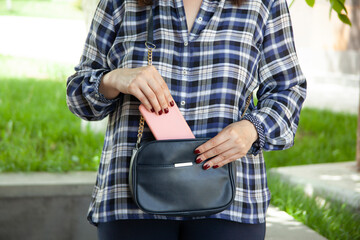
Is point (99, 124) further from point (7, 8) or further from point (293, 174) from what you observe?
point (7, 8)

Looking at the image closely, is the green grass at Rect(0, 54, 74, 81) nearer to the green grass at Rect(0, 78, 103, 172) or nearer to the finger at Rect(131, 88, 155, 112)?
the green grass at Rect(0, 78, 103, 172)

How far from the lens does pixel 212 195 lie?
4.71ft

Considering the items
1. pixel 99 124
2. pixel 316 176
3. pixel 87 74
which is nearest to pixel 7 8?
pixel 99 124

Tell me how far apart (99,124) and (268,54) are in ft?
10.8

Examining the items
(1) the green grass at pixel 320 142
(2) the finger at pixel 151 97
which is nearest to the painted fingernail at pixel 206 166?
(2) the finger at pixel 151 97

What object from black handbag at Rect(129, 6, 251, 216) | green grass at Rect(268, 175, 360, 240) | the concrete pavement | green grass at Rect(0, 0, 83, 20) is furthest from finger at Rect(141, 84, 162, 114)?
green grass at Rect(0, 0, 83, 20)

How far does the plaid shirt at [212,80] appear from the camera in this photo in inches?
60.8

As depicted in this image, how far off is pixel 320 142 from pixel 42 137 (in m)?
3.23

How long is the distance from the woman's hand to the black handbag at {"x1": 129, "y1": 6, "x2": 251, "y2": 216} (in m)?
0.02

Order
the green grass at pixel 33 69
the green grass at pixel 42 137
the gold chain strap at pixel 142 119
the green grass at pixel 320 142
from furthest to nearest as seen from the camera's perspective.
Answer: the green grass at pixel 33 69
the green grass at pixel 320 142
the green grass at pixel 42 137
the gold chain strap at pixel 142 119

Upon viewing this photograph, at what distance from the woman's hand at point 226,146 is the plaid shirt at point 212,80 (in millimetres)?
78

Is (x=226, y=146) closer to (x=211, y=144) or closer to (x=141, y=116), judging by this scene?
(x=211, y=144)

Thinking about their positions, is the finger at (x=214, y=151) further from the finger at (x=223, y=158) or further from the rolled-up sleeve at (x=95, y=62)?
the rolled-up sleeve at (x=95, y=62)

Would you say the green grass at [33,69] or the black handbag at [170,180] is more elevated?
the green grass at [33,69]
